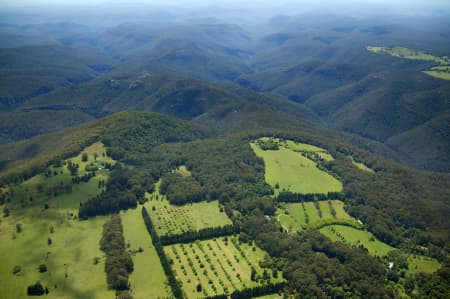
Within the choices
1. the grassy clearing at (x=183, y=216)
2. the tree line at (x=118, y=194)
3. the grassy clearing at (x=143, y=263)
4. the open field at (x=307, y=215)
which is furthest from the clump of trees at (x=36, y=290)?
the open field at (x=307, y=215)

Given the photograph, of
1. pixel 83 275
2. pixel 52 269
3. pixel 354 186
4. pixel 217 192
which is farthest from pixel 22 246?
pixel 354 186

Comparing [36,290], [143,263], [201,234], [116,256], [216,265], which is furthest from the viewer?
[201,234]

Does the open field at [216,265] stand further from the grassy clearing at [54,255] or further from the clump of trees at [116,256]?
the grassy clearing at [54,255]

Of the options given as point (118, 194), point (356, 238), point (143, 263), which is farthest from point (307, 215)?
point (118, 194)

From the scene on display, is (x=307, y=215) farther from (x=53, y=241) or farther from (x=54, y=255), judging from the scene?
(x=53, y=241)

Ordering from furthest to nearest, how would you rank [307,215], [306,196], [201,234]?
1. [306,196]
2. [307,215]
3. [201,234]

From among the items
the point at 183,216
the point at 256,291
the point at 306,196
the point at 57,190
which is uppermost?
the point at 57,190
